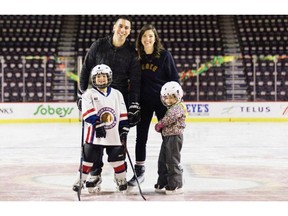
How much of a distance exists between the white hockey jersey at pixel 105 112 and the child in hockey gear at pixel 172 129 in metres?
0.33

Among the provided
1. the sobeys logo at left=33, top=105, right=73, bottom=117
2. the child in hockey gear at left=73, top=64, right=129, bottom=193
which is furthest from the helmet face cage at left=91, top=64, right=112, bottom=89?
the sobeys logo at left=33, top=105, right=73, bottom=117

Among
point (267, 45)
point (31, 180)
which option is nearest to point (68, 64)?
point (267, 45)

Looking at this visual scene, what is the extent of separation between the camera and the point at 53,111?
48.5 feet

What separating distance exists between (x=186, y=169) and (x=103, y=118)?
212 cm

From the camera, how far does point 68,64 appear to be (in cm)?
1472

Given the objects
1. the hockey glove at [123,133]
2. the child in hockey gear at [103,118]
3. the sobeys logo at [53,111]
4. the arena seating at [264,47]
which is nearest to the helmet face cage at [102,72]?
the child in hockey gear at [103,118]

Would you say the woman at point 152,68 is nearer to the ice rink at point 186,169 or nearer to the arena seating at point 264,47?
the ice rink at point 186,169

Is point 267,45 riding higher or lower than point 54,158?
higher

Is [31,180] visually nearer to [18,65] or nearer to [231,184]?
[231,184]

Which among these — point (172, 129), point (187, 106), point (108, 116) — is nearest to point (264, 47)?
point (187, 106)

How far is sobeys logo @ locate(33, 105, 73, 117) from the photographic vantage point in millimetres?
14727

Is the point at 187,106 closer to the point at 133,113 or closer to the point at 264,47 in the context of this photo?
the point at 264,47

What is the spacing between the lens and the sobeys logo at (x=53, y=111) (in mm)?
14727

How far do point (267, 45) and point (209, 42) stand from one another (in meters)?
1.93
